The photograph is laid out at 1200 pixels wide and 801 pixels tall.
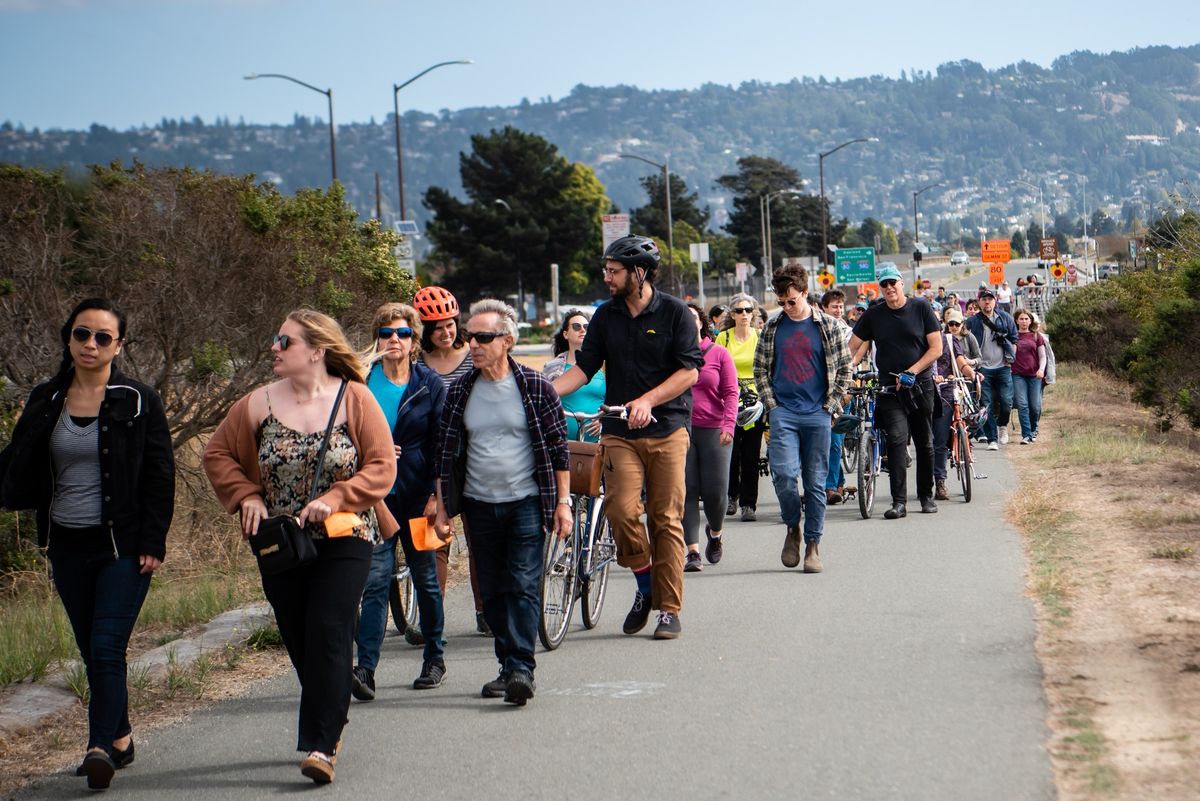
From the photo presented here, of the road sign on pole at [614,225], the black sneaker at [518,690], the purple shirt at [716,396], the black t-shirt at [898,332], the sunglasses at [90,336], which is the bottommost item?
the black sneaker at [518,690]

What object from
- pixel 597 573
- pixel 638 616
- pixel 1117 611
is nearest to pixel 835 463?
pixel 597 573

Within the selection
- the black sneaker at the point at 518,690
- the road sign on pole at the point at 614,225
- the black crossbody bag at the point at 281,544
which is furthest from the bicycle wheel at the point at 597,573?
the road sign on pole at the point at 614,225

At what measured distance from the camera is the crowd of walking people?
6.11 metres

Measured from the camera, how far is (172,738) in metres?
6.96

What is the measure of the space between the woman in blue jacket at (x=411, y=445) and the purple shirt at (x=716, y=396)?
3229 mm

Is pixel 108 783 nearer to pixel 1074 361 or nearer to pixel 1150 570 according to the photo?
pixel 1150 570

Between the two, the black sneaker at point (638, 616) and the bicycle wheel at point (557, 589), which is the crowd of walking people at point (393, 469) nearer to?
the black sneaker at point (638, 616)

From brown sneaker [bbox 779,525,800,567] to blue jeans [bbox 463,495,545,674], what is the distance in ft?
12.6

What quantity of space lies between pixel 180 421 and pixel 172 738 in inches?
480

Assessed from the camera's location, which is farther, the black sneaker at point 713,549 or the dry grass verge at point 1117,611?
the black sneaker at point 713,549

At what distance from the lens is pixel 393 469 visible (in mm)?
6250

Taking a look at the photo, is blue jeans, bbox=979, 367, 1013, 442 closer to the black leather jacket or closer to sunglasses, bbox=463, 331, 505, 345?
sunglasses, bbox=463, 331, 505, 345

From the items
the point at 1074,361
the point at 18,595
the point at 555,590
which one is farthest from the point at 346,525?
the point at 1074,361

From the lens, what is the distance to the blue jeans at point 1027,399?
2116cm
